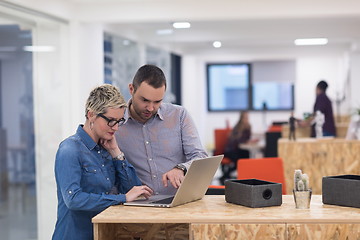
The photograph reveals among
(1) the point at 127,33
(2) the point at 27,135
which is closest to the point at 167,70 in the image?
(1) the point at 127,33

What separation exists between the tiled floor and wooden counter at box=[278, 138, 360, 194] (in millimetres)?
3271

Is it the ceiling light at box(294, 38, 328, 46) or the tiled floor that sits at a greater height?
the ceiling light at box(294, 38, 328, 46)

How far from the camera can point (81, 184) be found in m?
3.51

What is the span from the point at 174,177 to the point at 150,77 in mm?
585

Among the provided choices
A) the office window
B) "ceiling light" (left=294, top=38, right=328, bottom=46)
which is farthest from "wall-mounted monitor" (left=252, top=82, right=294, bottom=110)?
"ceiling light" (left=294, top=38, right=328, bottom=46)

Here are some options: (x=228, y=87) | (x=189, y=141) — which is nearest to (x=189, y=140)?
(x=189, y=141)

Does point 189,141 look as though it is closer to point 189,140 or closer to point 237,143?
point 189,140

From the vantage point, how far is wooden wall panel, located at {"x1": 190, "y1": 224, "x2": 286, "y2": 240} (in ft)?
10.8

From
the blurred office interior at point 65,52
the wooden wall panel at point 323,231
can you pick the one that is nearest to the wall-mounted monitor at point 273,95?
the blurred office interior at point 65,52

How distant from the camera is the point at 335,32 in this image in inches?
456

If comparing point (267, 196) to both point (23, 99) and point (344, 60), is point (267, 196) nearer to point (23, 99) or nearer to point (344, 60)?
point (23, 99)

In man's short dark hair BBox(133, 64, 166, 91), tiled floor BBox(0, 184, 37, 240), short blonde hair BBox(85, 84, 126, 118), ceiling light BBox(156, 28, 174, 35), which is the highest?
ceiling light BBox(156, 28, 174, 35)

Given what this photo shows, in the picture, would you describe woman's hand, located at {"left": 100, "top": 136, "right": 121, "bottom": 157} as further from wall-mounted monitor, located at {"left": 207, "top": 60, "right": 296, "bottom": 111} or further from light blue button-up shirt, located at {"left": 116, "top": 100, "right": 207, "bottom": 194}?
wall-mounted monitor, located at {"left": 207, "top": 60, "right": 296, "bottom": 111}

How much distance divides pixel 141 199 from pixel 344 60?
14.4 meters
